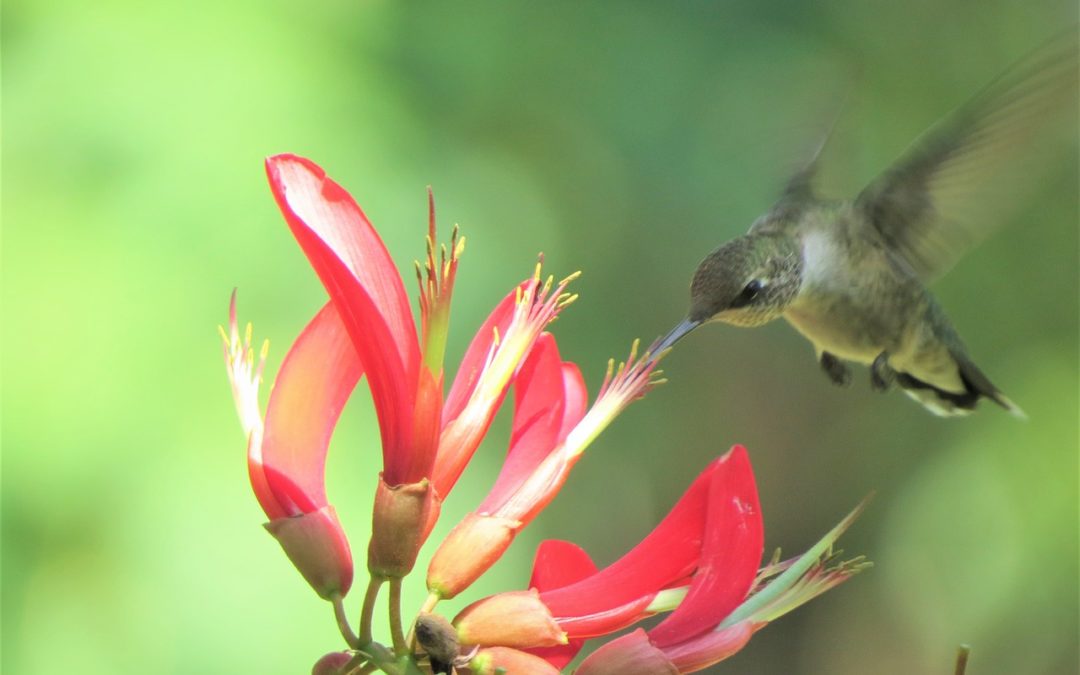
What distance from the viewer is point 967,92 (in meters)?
4.03

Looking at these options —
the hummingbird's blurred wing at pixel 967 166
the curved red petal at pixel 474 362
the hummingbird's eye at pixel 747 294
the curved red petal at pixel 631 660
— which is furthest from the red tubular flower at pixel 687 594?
the hummingbird's blurred wing at pixel 967 166

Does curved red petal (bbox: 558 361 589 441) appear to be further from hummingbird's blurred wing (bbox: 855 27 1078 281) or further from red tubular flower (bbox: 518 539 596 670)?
hummingbird's blurred wing (bbox: 855 27 1078 281)

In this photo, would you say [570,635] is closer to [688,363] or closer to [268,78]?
[268,78]

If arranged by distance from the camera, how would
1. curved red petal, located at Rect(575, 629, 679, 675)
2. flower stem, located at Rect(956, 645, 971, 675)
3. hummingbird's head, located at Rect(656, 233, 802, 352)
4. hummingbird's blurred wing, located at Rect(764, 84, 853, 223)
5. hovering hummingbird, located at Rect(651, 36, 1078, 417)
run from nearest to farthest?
1. flower stem, located at Rect(956, 645, 971, 675)
2. curved red petal, located at Rect(575, 629, 679, 675)
3. hummingbird's head, located at Rect(656, 233, 802, 352)
4. hovering hummingbird, located at Rect(651, 36, 1078, 417)
5. hummingbird's blurred wing, located at Rect(764, 84, 853, 223)

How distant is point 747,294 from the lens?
189 cm

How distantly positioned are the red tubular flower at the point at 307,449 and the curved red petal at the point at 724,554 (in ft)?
1.02

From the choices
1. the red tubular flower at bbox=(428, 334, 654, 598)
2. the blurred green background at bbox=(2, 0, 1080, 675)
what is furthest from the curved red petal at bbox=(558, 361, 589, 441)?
the blurred green background at bbox=(2, 0, 1080, 675)

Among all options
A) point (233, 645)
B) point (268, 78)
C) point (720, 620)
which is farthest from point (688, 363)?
point (720, 620)

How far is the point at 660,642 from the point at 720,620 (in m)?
0.06

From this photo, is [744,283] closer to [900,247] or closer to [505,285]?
[900,247]

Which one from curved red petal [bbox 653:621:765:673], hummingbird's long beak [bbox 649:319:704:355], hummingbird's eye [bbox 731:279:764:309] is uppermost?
hummingbird's eye [bbox 731:279:764:309]

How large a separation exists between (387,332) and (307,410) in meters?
0.16

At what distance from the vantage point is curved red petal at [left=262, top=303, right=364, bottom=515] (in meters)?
1.21

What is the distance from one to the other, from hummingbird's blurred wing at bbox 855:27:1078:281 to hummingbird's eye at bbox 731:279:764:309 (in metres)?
0.44
